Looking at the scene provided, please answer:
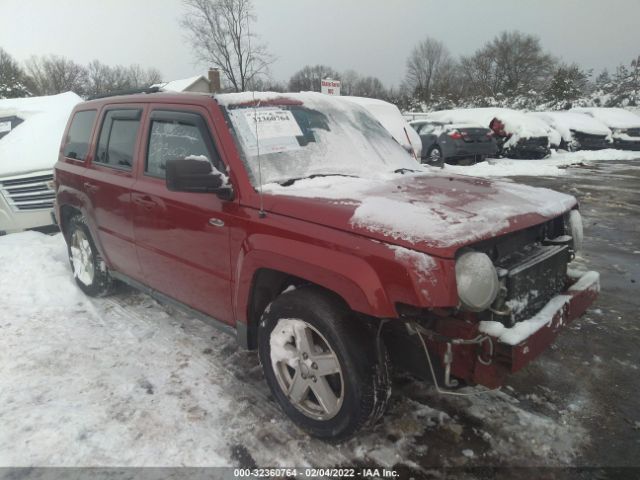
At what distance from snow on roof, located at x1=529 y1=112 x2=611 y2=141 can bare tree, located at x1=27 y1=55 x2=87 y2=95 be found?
169ft

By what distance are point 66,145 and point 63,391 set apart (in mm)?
2770

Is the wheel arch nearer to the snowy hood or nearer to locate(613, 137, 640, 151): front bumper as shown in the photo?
the snowy hood

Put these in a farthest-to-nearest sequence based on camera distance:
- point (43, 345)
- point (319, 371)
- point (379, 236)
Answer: point (43, 345)
point (319, 371)
point (379, 236)

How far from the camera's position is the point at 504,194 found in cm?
268

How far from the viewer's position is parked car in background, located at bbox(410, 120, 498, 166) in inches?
549

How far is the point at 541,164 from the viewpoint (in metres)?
14.8

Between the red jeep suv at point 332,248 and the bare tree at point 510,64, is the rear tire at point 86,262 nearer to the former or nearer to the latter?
the red jeep suv at point 332,248

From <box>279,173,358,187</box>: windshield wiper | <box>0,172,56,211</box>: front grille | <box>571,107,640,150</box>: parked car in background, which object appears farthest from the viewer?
Result: <box>571,107,640,150</box>: parked car in background

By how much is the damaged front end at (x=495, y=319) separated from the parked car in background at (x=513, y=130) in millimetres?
14029

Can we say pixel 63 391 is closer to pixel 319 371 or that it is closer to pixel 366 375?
pixel 319 371

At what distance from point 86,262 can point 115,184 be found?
4.43ft

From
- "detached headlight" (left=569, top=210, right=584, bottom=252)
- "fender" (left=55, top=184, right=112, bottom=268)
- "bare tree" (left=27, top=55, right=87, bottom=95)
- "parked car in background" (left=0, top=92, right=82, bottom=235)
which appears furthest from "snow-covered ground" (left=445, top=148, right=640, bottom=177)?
"bare tree" (left=27, top=55, right=87, bottom=95)

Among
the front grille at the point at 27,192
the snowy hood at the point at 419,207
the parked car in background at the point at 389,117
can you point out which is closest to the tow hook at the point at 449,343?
the snowy hood at the point at 419,207

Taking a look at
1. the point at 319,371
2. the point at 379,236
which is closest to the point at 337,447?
the point at 319,371
